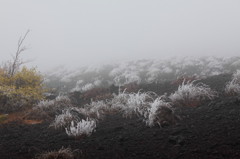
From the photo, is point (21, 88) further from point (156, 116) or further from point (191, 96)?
point (191, 96)

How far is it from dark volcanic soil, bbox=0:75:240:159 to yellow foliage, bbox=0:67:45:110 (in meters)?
2.90

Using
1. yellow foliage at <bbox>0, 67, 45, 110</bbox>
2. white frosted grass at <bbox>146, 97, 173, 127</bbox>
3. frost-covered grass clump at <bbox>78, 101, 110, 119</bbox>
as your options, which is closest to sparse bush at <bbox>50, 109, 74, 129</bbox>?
frost-covered grass clump at <bbox>78, 101, 110, 119</bbox>

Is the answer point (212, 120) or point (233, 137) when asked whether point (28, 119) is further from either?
point (233, 137)

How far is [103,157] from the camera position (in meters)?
4.45

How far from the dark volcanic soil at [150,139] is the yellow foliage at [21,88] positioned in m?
2.90

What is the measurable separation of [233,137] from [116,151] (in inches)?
77.9

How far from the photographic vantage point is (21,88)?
390 inches

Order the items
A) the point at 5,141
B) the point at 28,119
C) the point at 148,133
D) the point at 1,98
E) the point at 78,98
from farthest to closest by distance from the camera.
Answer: the point at 78,98
the point at 1,98
the point at 28,119
the point at 5,141
the point at 148,133

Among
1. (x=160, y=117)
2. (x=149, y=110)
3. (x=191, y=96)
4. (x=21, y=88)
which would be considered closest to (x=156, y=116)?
(x=160, y=117)

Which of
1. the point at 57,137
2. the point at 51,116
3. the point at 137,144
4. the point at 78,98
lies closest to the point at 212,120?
the point at 137,144

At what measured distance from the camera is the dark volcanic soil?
423cm

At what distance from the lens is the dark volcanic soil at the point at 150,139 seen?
4230 millimetres

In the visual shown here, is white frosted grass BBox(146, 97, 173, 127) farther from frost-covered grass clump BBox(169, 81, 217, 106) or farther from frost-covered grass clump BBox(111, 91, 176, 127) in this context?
frost-covered grass clump BBox(169, 81, 217, 106)

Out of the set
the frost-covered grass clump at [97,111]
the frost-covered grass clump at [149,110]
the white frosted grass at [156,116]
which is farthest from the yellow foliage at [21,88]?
the white frosted grass at [156,116]
